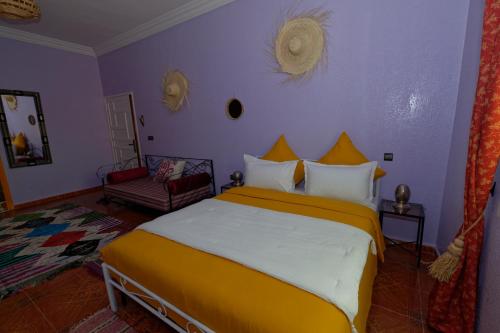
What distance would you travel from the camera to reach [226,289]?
1167 millimetres

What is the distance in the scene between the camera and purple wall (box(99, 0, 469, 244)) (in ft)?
7.14

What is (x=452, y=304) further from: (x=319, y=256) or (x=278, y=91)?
(x=278, y=91)

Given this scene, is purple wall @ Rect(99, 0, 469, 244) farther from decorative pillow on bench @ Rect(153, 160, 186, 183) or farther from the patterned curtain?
the patterned curtain

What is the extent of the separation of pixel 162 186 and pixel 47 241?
5.17 feet

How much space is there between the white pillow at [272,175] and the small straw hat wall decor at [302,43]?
3.63 feet

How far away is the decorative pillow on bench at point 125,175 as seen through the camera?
13.6ft

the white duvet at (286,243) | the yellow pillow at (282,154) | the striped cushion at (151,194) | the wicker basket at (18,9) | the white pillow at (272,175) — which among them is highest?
the wicker basket at (18,9)

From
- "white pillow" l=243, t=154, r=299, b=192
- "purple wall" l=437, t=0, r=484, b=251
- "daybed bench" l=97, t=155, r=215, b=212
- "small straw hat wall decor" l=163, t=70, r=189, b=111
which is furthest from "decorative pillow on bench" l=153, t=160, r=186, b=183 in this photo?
"purple wall" l=437, t=0, r=484, b=251

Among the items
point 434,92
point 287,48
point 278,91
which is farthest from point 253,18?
point 434,92

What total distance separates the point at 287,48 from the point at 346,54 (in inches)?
27.2

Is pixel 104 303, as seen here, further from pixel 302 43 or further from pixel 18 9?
pixel 302 43

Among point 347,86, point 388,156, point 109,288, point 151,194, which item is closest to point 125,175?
point 151,194

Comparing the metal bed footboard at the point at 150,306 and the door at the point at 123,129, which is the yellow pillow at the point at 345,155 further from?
the door at the point at 123,129

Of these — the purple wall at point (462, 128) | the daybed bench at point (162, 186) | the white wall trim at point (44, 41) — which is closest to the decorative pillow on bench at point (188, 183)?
the daybed bench at point (162, 186)
